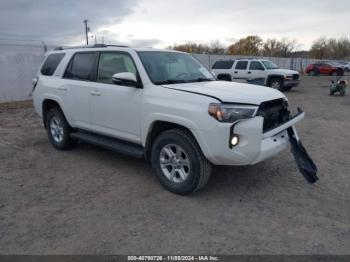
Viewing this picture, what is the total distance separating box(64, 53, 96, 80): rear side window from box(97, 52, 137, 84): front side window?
0.76ft

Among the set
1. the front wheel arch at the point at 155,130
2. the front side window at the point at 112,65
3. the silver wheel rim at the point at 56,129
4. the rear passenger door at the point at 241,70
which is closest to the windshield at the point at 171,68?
the front side window at the point at 112,65

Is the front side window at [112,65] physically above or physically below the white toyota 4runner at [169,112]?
above

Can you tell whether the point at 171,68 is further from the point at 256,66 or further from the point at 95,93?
the point at 256,66

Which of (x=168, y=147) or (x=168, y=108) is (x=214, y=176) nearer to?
(x=168, y=147)

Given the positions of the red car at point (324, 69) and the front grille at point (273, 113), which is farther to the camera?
the red car at point (324, 69)

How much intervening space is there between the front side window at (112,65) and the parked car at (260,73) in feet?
41.9

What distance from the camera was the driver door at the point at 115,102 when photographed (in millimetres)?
4427

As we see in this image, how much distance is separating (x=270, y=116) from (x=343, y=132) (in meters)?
4.44

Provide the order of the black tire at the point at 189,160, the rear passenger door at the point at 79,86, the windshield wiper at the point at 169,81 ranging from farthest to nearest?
1. the rear passenger door at the point at 79,86
2. the windshield wiper at the point at 169,81
3. the black tire at the point at 189,160

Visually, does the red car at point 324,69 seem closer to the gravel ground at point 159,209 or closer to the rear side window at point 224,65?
the rear side window at point 224,65

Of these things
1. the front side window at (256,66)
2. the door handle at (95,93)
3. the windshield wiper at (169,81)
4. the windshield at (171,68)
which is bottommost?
the door handle at (95,93)

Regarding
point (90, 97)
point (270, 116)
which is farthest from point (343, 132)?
point (90, 97)

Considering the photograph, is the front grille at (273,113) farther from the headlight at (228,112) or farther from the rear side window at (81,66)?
the rear side window at (81,66)

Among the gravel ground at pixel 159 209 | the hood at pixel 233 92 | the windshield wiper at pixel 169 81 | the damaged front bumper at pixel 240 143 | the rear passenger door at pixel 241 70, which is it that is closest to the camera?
the gravel ground at pixel 159 209
